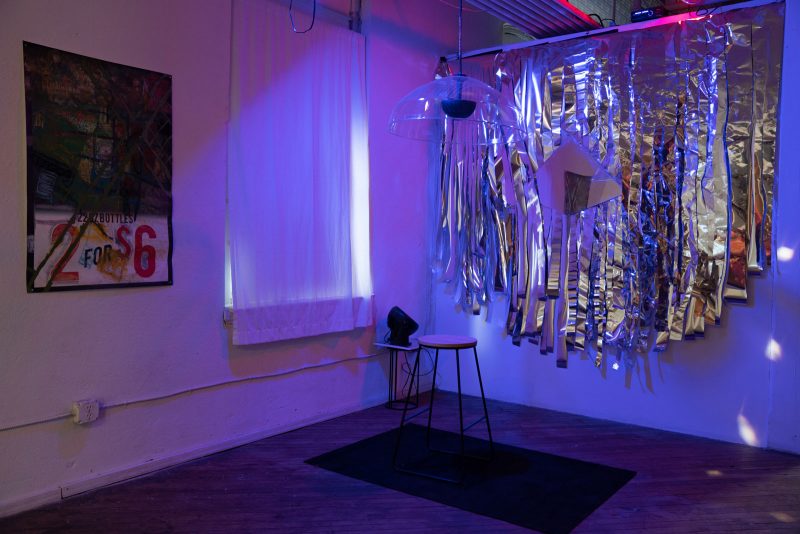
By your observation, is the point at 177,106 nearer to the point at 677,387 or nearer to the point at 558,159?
the point at 558,159

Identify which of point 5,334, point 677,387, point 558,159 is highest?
point 558,159

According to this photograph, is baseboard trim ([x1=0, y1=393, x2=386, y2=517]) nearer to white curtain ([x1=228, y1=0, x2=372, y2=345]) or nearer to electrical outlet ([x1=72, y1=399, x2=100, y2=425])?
electrical outlet ([x1=72, y1=399, x2=100, y2=425])

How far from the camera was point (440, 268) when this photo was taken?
5.01 meters

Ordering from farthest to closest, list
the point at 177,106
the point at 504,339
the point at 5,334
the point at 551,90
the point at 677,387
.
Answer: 1. the point at 504,339
2. the point at 551,90
3. the point at 677,387
4. the point at 177,106
5. the point at 5,334

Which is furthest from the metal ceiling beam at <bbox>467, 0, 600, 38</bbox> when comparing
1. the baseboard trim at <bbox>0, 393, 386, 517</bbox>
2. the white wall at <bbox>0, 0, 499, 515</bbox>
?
the baseboard trim at <bbox>0, 393, 386, 517</bbox>

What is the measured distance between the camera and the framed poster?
112 inches

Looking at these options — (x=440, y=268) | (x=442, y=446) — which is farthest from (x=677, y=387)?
(x=440, y=268)

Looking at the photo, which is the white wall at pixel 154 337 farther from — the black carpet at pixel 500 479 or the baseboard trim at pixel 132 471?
the black carpet at pixel 500 479

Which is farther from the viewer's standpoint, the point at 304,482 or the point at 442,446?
the point at 442,446

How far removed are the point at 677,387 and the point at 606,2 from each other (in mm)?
4096

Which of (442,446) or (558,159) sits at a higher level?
(558,159)

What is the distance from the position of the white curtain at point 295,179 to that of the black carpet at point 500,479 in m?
0.88

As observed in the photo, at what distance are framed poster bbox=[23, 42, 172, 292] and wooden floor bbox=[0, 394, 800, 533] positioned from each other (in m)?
0.97

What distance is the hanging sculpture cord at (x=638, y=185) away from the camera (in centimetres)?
376
